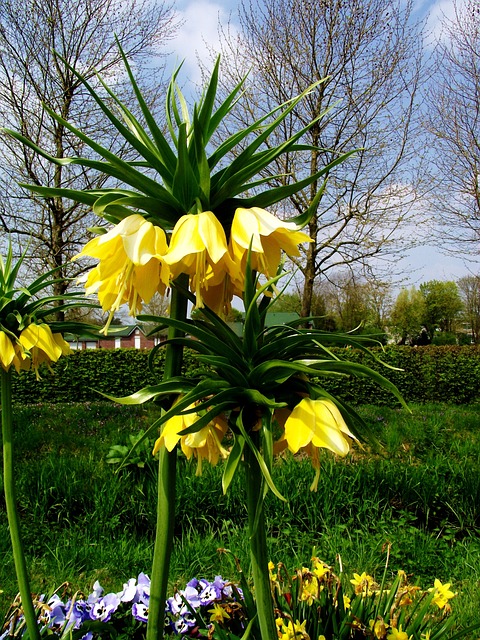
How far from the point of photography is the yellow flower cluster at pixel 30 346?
1290 mm

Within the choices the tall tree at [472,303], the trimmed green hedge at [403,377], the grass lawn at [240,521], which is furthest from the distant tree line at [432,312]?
the grass lawn at [240,521]

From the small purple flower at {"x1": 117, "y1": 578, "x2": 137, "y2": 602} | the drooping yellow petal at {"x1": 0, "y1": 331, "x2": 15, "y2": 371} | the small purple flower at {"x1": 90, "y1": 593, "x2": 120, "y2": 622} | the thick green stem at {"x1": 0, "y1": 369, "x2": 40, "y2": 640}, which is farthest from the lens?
the small purple flower at {"x1": 117, "y1": 578, "x2": 137, "y2": 602}

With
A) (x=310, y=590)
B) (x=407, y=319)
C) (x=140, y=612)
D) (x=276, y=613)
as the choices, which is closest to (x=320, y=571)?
(x=310, y=590)

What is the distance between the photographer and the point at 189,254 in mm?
829

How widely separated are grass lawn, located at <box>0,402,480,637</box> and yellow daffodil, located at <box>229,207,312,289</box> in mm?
2297

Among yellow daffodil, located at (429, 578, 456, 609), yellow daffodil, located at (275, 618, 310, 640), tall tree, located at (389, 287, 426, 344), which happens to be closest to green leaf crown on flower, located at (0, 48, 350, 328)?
yellow daffodil, located at (275, 618, 310, 640)

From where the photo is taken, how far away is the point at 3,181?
11.9 meters

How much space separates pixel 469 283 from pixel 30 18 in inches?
1555

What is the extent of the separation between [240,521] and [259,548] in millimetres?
2844

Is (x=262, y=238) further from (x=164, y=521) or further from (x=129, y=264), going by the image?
(x=164, y=521)

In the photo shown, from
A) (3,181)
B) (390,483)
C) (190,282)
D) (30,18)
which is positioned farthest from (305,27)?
(190,282)

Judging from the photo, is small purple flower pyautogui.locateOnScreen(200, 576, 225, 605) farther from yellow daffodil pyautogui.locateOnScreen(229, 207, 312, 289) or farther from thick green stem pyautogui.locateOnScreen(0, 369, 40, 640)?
yellow daffodil pyautogui.locateOnScreen(229, 207, 312, 289)

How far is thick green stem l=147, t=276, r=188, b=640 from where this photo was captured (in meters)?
0.92

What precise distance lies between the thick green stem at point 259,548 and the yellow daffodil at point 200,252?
270 millimetres
